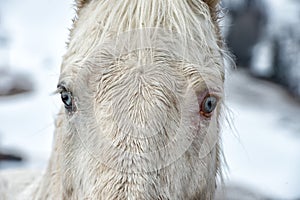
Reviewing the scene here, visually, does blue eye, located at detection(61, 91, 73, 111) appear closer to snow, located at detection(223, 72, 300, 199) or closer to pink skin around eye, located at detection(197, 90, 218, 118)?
pink skin around eye, located at detection(197, 90, 218, 118)

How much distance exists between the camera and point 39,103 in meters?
11.0

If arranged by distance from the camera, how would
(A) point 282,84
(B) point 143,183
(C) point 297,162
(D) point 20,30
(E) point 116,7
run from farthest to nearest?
(D) point 20,30
(A) point 282,84
(C) point 297,162
(E) point 116,7
(B) point 143,183

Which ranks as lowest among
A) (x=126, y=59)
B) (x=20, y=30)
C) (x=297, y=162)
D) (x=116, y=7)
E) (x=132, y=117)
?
(x=297, y=162)

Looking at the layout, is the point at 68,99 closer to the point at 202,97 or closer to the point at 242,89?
the point at 202,97

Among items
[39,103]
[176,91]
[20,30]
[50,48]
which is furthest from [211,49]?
[20,30]

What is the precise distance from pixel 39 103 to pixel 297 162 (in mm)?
4822

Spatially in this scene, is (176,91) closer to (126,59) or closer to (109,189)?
(126,59)

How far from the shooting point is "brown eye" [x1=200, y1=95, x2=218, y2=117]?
7.35 ft

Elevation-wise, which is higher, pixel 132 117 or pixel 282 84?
pixel 132 117

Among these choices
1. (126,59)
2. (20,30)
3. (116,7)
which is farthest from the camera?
(20,30)

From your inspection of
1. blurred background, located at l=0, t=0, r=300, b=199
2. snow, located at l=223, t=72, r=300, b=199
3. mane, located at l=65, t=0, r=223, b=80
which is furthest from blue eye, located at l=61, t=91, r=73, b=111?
blurred background, located at l=0, t=0, r=300, b=199

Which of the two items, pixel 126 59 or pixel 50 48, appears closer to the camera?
pixel 126 59

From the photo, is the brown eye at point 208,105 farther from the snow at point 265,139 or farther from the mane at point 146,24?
the snow at point 265,139

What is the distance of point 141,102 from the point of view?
6.64 ft
